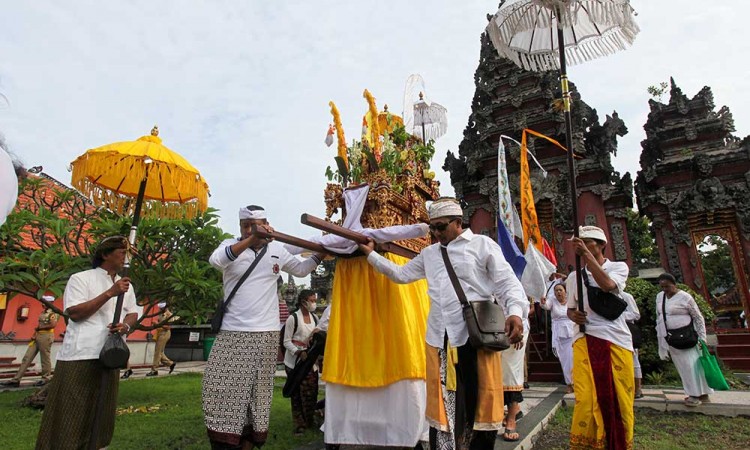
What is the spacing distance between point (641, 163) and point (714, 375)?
41.6 ft

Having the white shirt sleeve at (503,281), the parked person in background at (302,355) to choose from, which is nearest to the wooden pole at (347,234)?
the white shirt sleeve at (503,281)

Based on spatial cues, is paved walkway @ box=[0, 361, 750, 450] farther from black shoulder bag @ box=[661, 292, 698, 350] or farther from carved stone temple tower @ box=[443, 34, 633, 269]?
carved stone temple tower @ box=[443, 34, 633, 269]

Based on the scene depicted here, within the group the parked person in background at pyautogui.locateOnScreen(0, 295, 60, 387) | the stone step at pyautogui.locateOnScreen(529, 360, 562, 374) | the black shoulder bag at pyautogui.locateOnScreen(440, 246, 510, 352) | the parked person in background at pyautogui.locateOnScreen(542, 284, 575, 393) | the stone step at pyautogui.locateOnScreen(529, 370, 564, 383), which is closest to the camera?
the black shoulder bag at pyautogui.locateOnScreen(440, 246, 510, 352)

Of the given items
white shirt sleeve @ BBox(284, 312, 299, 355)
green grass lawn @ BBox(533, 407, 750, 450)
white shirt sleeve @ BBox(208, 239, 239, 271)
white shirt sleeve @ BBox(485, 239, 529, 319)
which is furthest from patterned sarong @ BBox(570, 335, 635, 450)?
white shirt sleeve @ BBox(284, 312, 299, 355)

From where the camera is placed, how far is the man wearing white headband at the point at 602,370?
3252 mm

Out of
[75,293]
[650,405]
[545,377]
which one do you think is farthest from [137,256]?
[545,377]

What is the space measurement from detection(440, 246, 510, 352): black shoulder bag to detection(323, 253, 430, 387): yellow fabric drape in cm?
104

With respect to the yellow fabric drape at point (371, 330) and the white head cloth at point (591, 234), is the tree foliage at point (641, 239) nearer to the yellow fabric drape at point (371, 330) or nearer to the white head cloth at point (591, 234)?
the white head cloth at point (591, 234)

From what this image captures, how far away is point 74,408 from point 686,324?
731 cm

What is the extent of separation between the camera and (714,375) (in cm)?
610

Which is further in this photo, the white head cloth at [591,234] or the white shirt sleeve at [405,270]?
the white head cloth at [591,234]

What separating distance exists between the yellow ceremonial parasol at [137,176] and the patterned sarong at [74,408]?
1696mm

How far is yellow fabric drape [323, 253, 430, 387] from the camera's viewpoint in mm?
3660

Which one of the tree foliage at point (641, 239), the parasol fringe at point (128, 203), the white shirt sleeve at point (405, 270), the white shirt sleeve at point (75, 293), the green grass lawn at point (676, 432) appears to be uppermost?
the tree foliage at point (641, 239)
